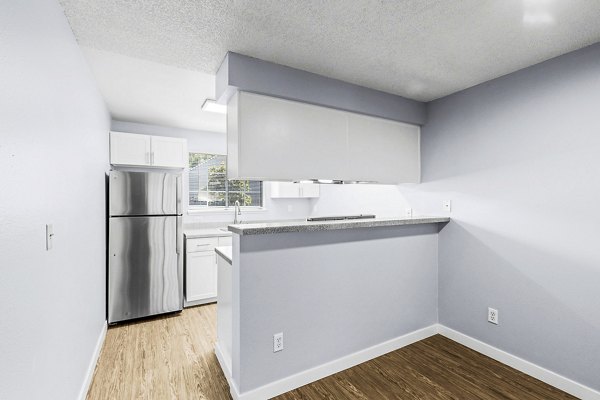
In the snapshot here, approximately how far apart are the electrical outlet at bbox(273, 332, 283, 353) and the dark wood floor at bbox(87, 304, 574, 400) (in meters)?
0.32

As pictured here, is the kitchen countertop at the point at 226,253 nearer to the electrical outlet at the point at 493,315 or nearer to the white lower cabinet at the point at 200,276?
the white lower cabinet at the point at 200,276

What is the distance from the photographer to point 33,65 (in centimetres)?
120

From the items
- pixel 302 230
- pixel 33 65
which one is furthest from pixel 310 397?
pixel 33 65

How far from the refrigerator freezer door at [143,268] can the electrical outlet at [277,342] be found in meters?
1.95

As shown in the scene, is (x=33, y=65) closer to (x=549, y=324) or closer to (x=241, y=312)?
(x=241, y=312)

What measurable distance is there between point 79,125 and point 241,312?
5.54ft

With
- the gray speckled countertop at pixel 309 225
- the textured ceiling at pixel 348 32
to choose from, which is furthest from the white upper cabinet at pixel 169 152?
the gray speckled countertop at pixel 309 225

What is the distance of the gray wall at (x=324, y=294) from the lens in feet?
6.33

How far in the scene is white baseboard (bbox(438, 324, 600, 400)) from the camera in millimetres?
1965

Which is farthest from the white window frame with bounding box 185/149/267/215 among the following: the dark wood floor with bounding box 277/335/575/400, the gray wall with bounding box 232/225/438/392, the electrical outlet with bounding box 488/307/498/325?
the electrical outlet with bounding box 488/307/498/325

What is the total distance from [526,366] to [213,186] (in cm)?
432

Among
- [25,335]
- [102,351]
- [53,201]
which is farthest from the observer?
[102,351]

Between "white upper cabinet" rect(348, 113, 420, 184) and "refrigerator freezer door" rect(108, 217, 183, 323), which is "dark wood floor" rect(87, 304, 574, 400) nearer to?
"refrigerator freezer door" rect(108, 217, 183, 323)

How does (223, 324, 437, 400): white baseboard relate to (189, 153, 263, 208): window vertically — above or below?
below
